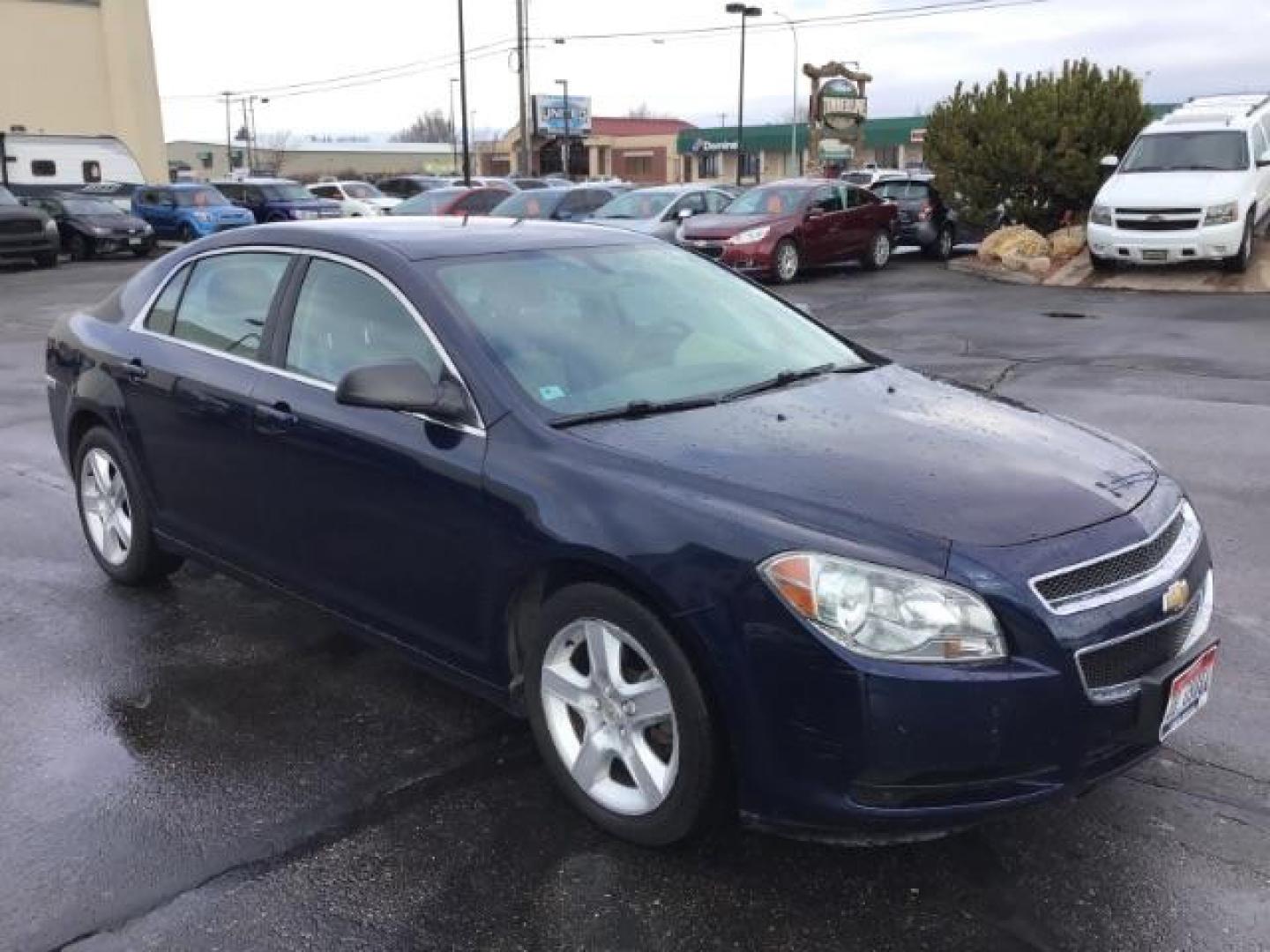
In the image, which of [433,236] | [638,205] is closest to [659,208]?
[638,205]

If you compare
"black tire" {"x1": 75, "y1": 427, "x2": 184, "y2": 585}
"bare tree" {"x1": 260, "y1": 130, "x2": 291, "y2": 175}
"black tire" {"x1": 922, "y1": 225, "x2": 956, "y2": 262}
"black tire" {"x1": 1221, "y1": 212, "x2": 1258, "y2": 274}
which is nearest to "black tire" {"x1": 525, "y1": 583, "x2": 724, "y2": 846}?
"black tire" {"x1": 75, "y1": 427, "x2": 184, "y2": 585}

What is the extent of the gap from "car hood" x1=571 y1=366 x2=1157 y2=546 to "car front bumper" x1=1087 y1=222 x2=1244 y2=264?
529 inches

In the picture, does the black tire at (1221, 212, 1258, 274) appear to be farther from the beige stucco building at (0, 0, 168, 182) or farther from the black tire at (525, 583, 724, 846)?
the beige stucco building at (0, 0, 168, 182)

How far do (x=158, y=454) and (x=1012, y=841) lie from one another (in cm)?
341

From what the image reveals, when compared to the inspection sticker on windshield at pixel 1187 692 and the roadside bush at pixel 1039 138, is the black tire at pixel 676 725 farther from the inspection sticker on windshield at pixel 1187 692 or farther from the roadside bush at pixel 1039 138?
the roadside bush at pixel 1039 138

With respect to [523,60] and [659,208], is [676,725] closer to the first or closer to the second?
[659,208]

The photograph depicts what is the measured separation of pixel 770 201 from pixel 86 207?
16328mm

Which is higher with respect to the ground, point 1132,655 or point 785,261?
point 1132,655

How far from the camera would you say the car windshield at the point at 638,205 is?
18.5 meters

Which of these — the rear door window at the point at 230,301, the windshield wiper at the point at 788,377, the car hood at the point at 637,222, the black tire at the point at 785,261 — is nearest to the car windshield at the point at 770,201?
the black tire at the point at 785,261

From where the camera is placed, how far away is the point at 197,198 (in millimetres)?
28094

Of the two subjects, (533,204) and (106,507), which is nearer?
(106,507)

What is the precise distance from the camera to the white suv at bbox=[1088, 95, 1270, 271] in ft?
50.4

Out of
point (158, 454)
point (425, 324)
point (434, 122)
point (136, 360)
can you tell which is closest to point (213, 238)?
point (136, 360)
